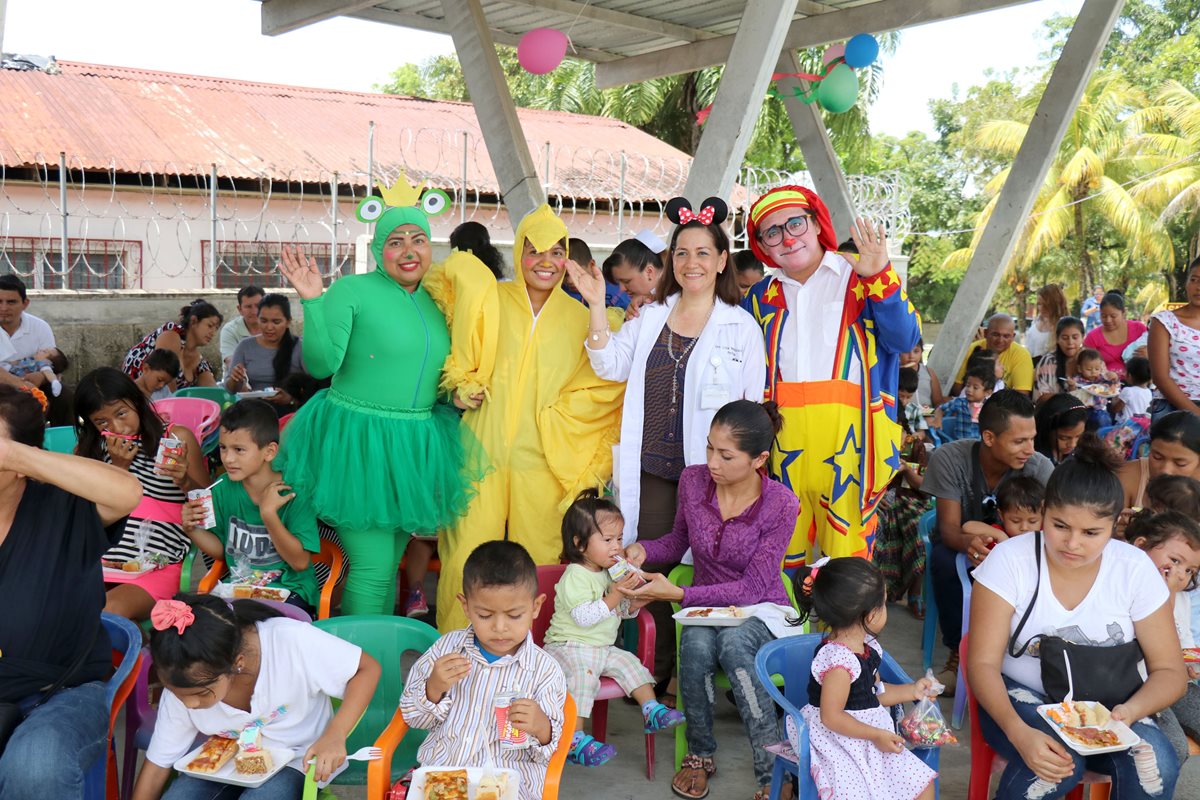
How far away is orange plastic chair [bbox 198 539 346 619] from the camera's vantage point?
153 inches

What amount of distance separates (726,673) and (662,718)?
28 centimetres

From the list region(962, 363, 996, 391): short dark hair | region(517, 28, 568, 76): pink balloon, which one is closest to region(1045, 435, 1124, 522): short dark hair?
region(962, 363, 996, 391): short dark hair

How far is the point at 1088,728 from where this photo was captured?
286 cm

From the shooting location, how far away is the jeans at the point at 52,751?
250cm

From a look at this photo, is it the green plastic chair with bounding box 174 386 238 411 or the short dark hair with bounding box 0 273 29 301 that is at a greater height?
the short dark hair with bounding box 0 273 29 301

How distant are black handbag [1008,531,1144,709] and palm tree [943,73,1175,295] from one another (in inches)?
849

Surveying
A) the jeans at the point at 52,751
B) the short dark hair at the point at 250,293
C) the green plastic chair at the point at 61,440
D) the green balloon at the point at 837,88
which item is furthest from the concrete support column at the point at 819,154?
the jeans at the point at 52,751

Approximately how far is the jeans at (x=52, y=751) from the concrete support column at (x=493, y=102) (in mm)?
4727

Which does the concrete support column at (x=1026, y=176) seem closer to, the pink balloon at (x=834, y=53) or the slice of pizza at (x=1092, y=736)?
the pink balloon at (x=834, y=53)

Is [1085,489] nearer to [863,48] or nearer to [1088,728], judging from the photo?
[1088,728]

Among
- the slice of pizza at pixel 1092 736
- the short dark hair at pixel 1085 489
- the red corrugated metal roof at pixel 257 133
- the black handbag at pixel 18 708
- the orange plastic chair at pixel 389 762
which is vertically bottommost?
the orange plastic chair at pixel 389 762

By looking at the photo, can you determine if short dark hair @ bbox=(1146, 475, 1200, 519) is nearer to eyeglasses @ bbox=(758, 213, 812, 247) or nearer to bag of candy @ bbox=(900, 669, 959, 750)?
bag of candy @ bbox=(900, 669, 959, 750)

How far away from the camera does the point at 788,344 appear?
396cm

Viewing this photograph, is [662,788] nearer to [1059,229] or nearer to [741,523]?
[741,523]
